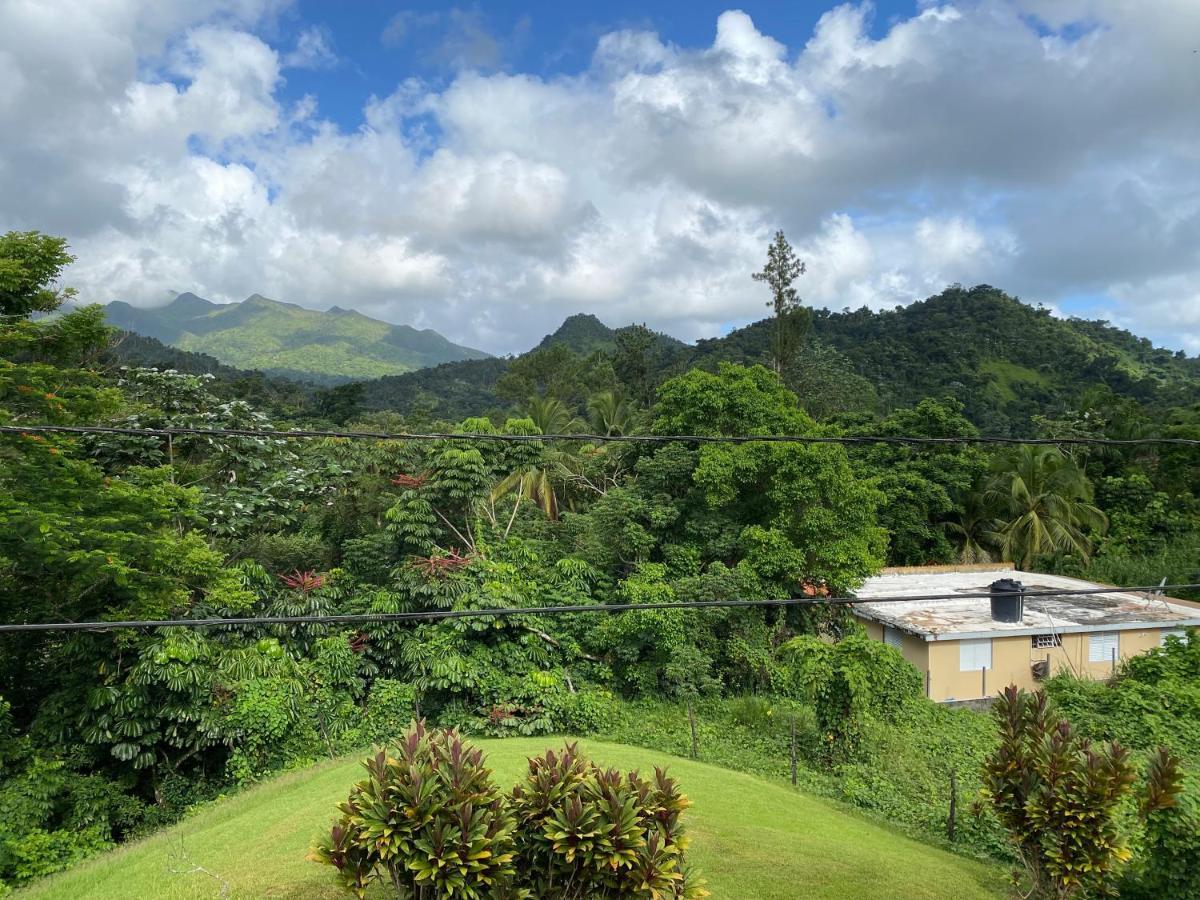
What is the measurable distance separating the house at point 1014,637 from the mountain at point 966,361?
15.2 m

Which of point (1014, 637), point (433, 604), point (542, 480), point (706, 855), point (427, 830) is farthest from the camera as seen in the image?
point (542, 480)

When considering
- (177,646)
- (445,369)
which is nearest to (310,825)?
(177,646)

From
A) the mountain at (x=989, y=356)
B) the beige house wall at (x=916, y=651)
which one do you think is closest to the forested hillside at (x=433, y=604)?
the beige house wall at (x=916, y=651)

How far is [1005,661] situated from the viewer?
15.6 meters

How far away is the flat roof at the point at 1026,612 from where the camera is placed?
15.5m

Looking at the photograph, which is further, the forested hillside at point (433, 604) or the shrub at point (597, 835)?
the forested hillside at point (433, 604)

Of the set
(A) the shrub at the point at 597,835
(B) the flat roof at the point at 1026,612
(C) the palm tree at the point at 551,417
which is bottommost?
(B) the flat roof at the point at 1026,612

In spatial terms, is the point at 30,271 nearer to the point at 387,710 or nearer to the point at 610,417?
the point at 387,710

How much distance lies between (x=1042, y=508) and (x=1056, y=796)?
22440mm

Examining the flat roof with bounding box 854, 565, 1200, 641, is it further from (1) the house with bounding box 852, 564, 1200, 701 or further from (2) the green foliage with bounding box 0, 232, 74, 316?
(2) the green foliage with bounding box 0, 232, 74, 316

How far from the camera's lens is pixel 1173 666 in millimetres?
13695

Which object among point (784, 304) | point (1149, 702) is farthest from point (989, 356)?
point (1149, 702)

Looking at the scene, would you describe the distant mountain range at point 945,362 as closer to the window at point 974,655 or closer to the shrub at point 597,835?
the window at point 974,655

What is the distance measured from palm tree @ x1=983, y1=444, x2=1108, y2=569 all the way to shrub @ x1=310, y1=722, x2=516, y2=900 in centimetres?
2504
